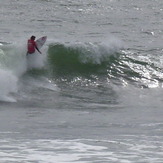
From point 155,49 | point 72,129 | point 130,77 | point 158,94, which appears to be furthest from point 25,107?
point 155,49

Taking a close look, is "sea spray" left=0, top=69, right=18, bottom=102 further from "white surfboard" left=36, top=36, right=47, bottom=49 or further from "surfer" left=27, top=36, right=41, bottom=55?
"white surfboard" left=36, top=36, right=47, bottom=49

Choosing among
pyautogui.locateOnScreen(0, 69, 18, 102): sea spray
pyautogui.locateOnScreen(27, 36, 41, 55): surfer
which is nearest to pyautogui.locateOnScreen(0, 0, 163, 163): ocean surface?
pyautogui.locateOnScreen(0, 69, 18, 102): sea spray

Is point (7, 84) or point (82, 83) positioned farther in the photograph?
point (82, 83)

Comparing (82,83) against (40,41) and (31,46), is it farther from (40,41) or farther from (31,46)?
(40,41)

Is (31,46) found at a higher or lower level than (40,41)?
lower

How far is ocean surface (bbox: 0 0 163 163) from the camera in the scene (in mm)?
12609

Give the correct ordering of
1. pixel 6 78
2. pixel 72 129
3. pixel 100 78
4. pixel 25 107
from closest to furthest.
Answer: pixel 72 129 → pixel 25 107 → pixel 6 78 → pixel 100 78

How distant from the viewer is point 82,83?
22422 mm

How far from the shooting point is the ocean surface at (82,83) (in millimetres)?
12609

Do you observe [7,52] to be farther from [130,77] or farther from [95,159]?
[95,159]

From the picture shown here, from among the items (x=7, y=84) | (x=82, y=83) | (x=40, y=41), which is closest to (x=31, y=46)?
(x=40, y=41)

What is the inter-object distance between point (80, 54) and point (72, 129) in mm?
10141

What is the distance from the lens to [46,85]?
21.5 m

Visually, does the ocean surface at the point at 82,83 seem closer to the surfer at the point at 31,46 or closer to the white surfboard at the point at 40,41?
the surfer at the point at 31,46
